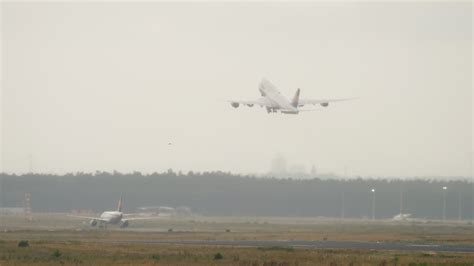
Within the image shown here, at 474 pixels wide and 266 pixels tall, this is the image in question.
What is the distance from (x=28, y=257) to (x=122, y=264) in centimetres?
959

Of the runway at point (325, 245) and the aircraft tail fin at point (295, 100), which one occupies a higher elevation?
the aircraft tail fin at point (295, 100)

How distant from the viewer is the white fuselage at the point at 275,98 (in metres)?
149

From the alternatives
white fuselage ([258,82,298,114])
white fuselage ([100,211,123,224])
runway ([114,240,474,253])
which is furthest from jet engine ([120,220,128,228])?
runway ([114,240,474,253])

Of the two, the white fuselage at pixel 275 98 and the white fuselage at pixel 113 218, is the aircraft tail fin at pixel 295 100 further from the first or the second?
the white fuselage at pixel 113 218

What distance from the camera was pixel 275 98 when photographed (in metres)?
156

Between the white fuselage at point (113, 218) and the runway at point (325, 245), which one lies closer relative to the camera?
the runway at point (325, 245)

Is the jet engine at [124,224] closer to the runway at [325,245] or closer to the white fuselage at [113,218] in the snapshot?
the white fuselage at [113,218]

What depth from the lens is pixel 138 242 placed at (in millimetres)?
110438

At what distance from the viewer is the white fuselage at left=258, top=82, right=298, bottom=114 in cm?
14888

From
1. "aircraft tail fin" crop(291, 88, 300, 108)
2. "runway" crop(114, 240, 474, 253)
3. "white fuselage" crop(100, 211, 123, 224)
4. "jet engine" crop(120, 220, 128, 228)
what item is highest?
"aircraft tail fin" crop(291, 88, 300, 108)

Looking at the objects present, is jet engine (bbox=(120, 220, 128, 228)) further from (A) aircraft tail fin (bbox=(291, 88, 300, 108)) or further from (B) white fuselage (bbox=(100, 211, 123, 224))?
(A) aircraft tail fin (bbox=(291, 88, 300, 108))

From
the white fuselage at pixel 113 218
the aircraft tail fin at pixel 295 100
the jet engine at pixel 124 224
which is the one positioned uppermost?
the aircraft tail fin at pixel 295 100

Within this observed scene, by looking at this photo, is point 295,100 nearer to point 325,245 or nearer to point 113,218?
point 113,218

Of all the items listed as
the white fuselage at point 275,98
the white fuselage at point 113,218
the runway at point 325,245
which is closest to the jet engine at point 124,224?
the white fuselage at point 113,218
